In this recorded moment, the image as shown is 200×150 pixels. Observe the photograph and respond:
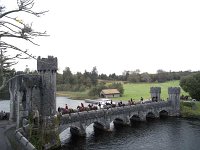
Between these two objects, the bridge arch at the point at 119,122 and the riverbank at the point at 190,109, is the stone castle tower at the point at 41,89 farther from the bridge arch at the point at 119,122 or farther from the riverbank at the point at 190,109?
the riverbank at the point at 190,109

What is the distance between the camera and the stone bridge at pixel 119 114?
156 feet

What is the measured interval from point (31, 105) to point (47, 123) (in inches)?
A: 134

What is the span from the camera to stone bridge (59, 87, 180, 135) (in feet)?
156

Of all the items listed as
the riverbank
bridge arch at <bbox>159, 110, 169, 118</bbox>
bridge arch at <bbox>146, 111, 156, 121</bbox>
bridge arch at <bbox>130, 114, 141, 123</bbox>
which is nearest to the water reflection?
bridge arch at <bbox>130, 114, 141, 123</bbox>

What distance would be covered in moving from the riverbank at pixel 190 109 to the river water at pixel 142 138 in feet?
36.0

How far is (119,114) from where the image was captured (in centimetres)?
5934

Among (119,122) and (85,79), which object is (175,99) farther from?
(85,79)

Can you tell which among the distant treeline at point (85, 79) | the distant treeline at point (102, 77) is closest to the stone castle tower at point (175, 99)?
the distant treeline at point (85, 79)

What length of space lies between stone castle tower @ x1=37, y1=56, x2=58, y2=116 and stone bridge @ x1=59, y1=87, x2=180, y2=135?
4537 mm

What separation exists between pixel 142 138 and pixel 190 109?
29.5 metres

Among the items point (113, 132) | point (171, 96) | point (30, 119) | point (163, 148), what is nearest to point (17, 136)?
point (30, 119)

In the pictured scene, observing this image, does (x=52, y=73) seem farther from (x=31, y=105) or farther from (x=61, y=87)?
→ (x=61, y=87)

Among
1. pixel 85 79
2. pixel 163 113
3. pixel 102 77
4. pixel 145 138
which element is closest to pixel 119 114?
pixel 145 138

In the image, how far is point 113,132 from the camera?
53.5 meters
